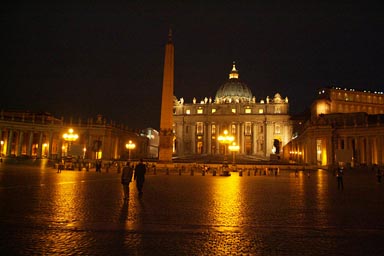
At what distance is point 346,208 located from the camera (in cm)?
966

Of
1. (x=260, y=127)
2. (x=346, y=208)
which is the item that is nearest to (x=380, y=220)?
(x=346, y=208)

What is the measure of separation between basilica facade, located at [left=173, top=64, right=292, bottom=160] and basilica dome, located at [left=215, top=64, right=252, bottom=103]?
4308mm

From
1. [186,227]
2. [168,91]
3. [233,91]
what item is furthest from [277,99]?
[186,227]

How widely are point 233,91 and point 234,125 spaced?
→ 16249 millimetres

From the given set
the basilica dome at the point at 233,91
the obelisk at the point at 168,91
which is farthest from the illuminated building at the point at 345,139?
the basilica dome at the point at 233,91

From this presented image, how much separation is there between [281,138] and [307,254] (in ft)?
275

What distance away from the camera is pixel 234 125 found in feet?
287

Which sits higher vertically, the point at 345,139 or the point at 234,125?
the point at 234,125

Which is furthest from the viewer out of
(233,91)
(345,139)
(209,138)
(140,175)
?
(233,91)

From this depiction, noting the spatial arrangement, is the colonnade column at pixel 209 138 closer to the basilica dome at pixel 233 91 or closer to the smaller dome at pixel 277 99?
→ the basilica dome at pixel 233 91

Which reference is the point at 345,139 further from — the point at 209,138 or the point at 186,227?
the point at 186,227

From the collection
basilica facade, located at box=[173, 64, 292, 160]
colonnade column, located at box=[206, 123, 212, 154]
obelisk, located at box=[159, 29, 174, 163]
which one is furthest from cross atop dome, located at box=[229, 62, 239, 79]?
obelisk, located at box=[159, 29, 174, 163]

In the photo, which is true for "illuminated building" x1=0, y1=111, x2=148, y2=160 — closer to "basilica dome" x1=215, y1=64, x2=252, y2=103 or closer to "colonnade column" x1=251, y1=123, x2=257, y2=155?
"colonnade column" x1=251, y1=123, x2=257, y2=155

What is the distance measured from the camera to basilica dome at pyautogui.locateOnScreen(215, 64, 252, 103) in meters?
98.1
